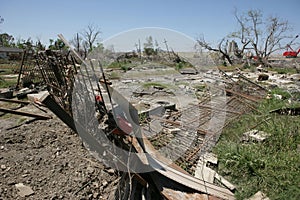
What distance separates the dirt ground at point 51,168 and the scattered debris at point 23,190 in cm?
1

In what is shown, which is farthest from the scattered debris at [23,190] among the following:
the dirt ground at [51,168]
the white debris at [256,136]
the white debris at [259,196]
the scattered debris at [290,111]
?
the scattered debris at [290,111]

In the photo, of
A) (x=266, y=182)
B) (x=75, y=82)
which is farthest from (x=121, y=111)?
(x=266, y=182)

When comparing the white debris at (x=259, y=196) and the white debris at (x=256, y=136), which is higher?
the white debris at (x=256, y=136)

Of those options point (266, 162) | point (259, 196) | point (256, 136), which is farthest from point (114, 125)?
point (256, 136)

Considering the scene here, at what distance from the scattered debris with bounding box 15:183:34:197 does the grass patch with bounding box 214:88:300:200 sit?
2.22 meters

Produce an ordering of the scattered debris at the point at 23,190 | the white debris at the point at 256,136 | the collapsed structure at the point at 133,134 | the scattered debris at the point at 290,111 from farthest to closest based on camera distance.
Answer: the scattered debris at the point at 290,111, the white debris at the point at 256,136, the scattered debris at the point at 23,190, the collapsed structure at the point at 133,134

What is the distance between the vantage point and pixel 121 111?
2068 millimetres

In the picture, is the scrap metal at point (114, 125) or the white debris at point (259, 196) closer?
the scrap metal at point (114, 125)

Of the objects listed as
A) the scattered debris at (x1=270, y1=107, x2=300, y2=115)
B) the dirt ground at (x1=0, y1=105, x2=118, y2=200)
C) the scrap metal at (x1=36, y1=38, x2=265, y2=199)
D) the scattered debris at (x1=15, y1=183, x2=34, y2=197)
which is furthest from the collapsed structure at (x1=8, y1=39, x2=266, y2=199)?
the scattered debris at (x1=270, y1=107, x2=300, y2=115)

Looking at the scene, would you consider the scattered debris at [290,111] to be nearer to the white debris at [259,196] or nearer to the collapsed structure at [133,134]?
the collapsed structure at [133,134]

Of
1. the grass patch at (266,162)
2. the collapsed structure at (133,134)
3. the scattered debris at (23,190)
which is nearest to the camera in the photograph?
the collapsed structure at (133,134)

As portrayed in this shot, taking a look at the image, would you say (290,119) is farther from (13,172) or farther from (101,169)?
(13,172)

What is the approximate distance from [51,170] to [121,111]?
1275 millimetres

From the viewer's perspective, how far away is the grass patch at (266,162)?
7.38 feet
